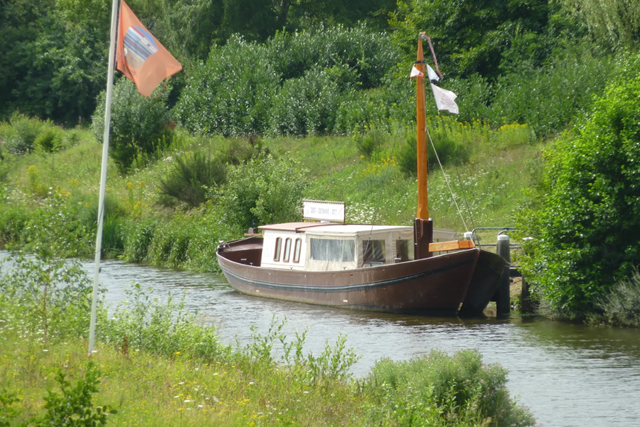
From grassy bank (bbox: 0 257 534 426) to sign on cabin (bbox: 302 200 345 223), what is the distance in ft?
39.1

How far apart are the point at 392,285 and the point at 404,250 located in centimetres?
174

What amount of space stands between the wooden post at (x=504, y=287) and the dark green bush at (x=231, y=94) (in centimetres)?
2620

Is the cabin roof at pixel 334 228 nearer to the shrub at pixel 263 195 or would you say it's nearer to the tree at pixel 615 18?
the shrub at pixel 263 195

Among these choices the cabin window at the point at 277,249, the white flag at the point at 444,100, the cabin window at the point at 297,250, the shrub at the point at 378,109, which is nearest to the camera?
the white flag at the point at 444,100

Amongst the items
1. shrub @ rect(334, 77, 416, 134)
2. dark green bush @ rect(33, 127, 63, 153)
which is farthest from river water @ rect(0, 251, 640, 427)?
dark green bush @ rect(33, 127, 63, 153)

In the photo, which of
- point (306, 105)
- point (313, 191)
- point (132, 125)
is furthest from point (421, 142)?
point (132, 125)

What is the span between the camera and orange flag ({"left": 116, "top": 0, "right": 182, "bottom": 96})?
980 cm

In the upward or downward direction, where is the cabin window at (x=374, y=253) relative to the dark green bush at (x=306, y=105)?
downward

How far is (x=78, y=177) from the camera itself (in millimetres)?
43062

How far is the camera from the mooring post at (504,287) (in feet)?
63.3

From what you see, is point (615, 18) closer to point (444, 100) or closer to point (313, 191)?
point (313, 191)

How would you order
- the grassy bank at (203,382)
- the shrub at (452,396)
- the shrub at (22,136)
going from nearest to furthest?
the grassy bank at (203,382) → the shrub at (452,396) → the shrub at (22,136)

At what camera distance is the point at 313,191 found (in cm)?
3419

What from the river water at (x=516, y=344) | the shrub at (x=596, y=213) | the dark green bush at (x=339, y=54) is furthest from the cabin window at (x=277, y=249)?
the dark green bush at (x=339, y=54)
